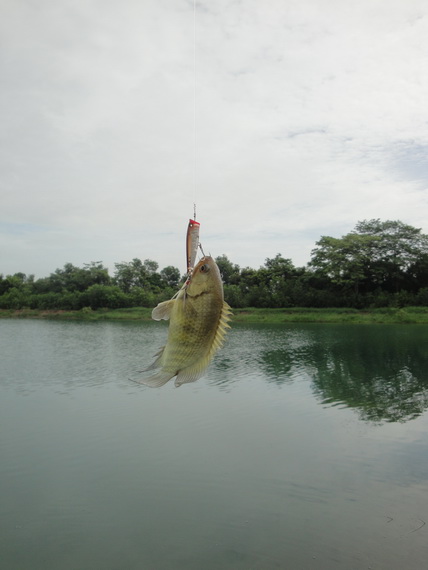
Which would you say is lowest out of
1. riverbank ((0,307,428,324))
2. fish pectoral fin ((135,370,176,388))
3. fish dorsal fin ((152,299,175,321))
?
riverbank ((0,307,428,324))

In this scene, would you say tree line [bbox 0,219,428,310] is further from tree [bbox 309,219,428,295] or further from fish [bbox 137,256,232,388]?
fish [bbox 137,256,232,388]

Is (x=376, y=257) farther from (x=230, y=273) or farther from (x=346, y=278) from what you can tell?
(x=230, y=273)

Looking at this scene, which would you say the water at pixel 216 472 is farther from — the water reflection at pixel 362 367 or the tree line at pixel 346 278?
the tree line at pixel 346 278

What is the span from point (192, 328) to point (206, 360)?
0.14m

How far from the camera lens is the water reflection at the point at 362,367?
12477mm

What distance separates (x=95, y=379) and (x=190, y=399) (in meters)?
4.46

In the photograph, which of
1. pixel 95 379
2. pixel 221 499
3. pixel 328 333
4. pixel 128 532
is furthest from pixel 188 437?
pixel 328 333

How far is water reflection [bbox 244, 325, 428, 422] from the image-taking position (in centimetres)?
1248

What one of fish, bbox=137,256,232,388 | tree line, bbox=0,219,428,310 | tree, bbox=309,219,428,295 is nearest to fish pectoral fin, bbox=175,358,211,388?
fish, bbox=137,256,232,388

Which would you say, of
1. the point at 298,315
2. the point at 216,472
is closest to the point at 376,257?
the point at 298,315

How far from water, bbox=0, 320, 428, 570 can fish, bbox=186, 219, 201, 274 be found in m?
5.07

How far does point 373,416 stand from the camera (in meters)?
11.2

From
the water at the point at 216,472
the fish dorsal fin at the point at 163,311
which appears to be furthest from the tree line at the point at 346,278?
the fish dorsal fin at the point at 163,311

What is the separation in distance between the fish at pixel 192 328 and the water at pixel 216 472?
4.79 m
